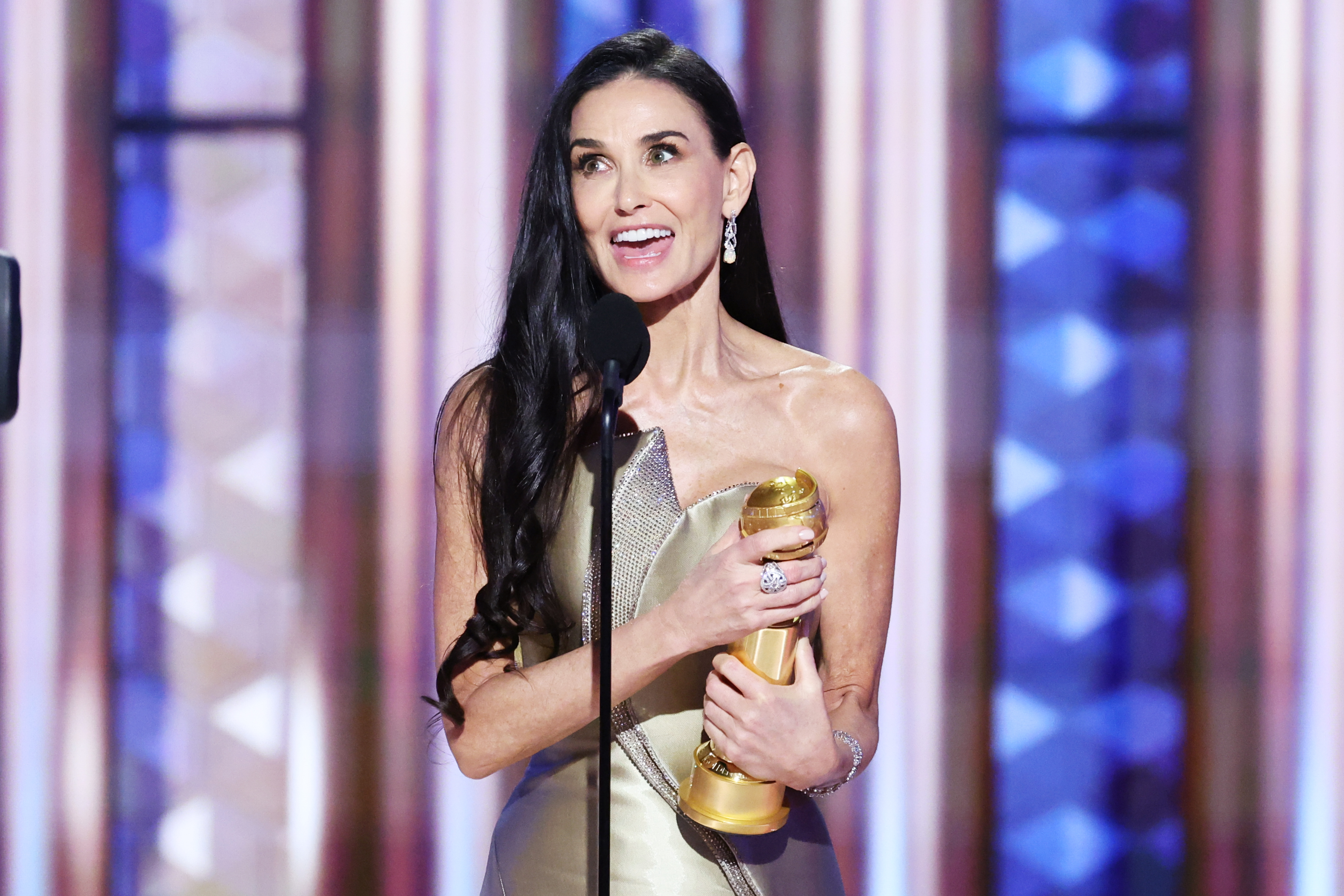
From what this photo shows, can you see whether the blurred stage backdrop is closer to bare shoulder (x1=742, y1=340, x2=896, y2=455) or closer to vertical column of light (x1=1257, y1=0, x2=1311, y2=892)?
vertical column of light (x1=1257, y1=0, x2=1311, y2=892)

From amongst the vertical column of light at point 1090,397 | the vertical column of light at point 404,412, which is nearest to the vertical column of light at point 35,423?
the vertical column of light at point 404,412

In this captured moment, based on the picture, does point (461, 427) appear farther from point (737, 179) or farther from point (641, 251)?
point (737, 179)

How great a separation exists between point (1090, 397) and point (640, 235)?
1.13 meters

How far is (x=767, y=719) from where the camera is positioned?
3.06 ft

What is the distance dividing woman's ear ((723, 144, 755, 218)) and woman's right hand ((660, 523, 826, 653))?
451 mm

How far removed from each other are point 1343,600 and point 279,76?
2047 mm

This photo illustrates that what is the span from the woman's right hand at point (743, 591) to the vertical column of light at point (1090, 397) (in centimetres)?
115

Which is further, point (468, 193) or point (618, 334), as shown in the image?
point (468, 193)

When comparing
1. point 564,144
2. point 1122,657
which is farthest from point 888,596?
point 1122,657

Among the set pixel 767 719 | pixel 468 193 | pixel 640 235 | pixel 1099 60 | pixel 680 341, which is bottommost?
pixel 767 719

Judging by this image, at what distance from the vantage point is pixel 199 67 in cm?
203

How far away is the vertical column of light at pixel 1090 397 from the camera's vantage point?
78.5 inches

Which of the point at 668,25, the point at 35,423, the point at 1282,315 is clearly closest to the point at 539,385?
the point at 668,25

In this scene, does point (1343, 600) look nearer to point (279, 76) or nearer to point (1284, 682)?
point (1284, 682)
